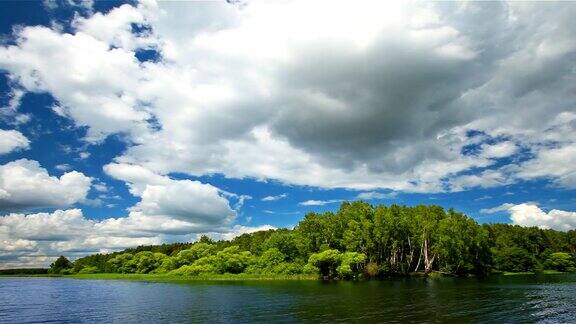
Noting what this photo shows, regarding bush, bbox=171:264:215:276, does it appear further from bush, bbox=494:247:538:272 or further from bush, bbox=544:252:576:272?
bush, bbox=544:252:576:272

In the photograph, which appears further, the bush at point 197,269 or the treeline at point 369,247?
the bush at point 197,269

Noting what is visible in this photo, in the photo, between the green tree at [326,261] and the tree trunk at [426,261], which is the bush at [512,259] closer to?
the tree trunk at [426,261]

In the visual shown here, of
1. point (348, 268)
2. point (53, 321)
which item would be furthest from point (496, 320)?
point (348, 268)

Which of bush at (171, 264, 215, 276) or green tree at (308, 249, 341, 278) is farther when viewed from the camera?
bush at (171, 264, 215, 276)

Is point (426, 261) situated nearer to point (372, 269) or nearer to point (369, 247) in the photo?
point (369, 247)

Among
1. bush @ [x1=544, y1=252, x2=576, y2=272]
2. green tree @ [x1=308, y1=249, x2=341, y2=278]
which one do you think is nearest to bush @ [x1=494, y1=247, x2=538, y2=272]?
bush @ [x1=544, y1=252, x2=576, y2=272]

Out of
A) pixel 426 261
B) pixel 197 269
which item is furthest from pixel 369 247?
pixel 197 269

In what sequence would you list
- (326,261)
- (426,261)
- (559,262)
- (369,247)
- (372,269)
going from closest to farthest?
1. (372,269)
2. (326,261)
3. (369,247)
4. (426,261)
5. (559,262)

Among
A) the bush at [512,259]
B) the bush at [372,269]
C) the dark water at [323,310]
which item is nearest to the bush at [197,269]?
the bush at [372,269]

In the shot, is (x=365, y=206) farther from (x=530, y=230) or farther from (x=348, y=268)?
(x=530, y=230)

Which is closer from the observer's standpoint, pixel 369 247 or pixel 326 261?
pixel 326 261

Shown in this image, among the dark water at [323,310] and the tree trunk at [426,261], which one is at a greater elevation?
the tree trunk at [426,261]

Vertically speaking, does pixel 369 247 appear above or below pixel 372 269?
above

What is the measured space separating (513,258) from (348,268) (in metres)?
87.0
